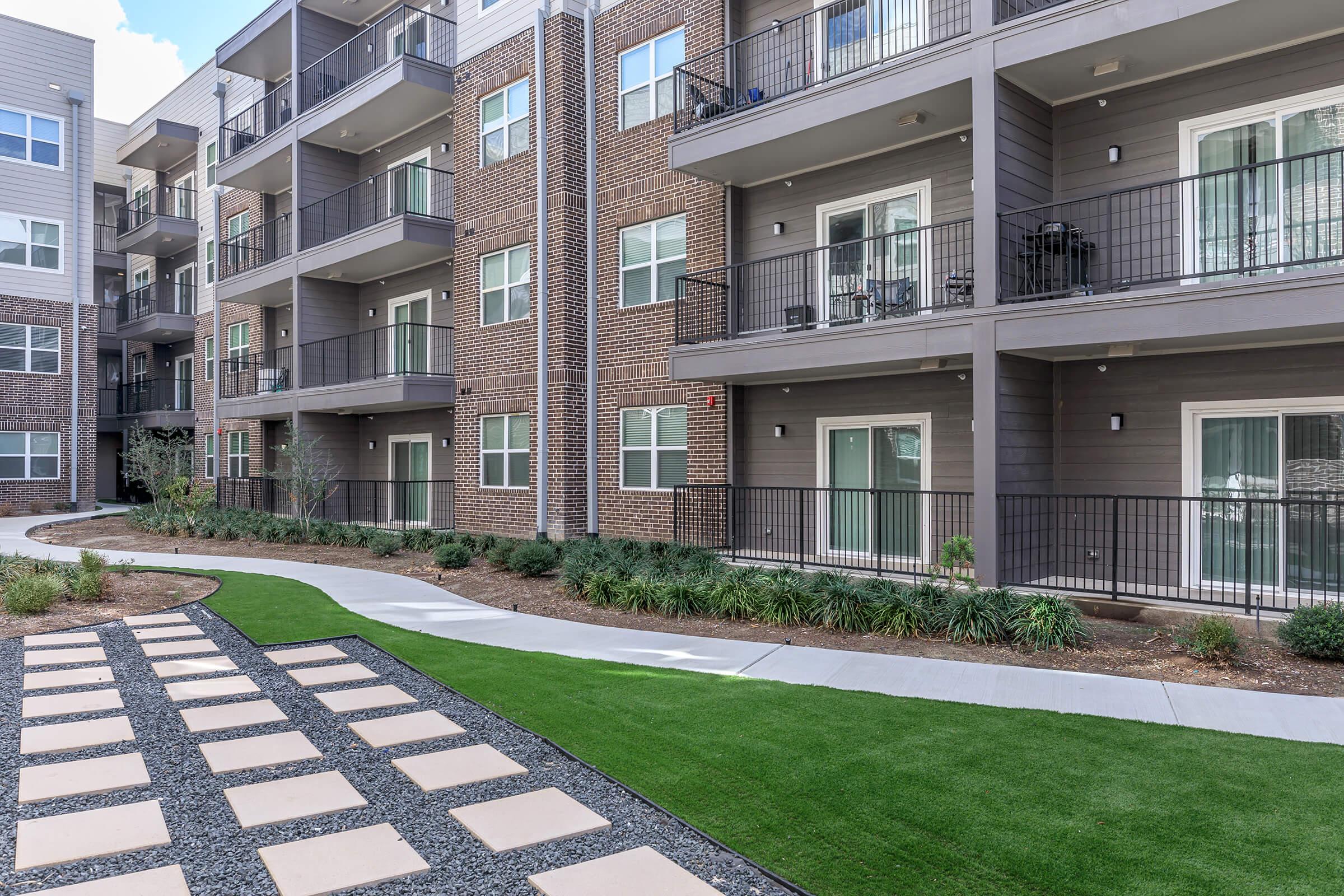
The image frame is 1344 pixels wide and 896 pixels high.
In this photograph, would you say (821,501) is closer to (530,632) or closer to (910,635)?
(910,635)

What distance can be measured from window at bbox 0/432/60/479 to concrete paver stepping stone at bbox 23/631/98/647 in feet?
75.2

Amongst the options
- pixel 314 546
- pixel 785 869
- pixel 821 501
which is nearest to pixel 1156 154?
pixel 821 501

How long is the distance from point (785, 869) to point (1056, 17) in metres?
9.61

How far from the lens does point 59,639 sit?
884 centimetres

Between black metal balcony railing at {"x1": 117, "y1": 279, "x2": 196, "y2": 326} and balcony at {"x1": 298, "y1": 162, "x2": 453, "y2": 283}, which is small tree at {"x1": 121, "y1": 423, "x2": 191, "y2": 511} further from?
black metal balcony railing at {"x1": 117, "y1": 279, "x2": 196, "y2": 326}

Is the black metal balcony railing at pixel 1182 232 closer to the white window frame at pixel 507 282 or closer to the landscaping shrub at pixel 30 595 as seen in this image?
the white window frame at pixel 507 282

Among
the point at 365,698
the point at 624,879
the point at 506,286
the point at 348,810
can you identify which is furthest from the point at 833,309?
the point at 624,879

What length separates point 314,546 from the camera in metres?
17.9

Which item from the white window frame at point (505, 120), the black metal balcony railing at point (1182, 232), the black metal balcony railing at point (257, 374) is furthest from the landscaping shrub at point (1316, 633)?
the black metal balcony railing at point (257, 374)

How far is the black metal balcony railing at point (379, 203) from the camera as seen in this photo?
778 inches

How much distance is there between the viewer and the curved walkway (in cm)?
622

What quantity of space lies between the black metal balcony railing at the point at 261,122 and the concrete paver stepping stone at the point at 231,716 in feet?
69.8

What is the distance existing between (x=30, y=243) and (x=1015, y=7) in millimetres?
29753

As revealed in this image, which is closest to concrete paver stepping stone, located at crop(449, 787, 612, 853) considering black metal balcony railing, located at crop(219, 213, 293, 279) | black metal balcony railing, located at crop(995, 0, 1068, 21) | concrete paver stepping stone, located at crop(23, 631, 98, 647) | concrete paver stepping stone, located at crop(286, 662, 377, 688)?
concrete paver stepping stone, located at crop(286, 662, 377, 688)
